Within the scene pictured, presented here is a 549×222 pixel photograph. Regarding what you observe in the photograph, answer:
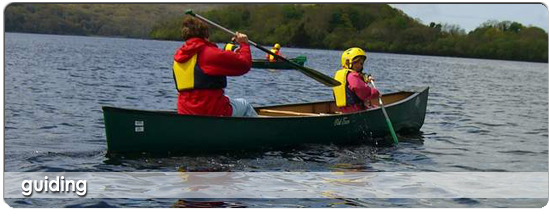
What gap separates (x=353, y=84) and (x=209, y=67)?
3410 millimetres

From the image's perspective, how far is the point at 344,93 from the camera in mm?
12312

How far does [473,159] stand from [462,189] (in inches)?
123

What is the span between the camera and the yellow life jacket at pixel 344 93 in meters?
12.2

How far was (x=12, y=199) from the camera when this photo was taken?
707 centimetres

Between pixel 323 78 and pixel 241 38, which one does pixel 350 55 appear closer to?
pixel 323 78

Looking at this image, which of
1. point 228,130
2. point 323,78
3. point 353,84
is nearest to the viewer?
point 228,130

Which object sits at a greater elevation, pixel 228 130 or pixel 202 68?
pixel 202 68

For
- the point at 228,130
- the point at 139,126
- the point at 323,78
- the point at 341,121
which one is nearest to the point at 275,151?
the point at 228,130

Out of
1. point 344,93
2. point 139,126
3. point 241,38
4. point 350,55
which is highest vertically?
point 241,38

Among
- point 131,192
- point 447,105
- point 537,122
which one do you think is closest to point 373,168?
point 131,192

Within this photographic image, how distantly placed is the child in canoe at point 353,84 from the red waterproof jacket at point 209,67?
2804 mm

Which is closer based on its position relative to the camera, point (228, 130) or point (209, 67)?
point (209, 67)

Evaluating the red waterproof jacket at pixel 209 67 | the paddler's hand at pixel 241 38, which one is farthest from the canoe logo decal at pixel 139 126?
the paddler's hand at pixel 241 38

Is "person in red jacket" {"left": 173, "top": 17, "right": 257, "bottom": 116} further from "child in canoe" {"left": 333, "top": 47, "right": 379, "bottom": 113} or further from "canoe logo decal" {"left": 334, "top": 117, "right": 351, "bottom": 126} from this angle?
"child in canoe" {"left": 333, "top": 47, "right": 379, "bottom": 113}
